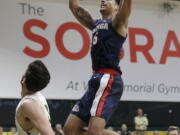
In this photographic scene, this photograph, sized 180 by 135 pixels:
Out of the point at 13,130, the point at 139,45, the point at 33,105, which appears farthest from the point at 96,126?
the point at 139,45

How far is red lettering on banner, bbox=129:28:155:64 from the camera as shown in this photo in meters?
13.1

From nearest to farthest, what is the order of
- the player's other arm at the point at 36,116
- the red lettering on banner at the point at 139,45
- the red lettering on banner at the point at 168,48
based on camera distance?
the player's other arm at the point at 36,116 → the red lettering on banner at the point at 139,45 → the red lettering on banner at the point at 168,48

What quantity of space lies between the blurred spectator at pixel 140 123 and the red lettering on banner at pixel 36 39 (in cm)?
371

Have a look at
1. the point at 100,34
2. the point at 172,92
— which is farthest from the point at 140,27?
the point at 100,34

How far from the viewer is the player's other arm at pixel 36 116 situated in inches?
127

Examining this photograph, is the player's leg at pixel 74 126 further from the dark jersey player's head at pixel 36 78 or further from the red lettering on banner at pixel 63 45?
the red lettering on banner at pixel 63 45

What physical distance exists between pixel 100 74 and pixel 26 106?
1661 mm

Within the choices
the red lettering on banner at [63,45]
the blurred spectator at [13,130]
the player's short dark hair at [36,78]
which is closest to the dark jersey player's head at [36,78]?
the player's short dark hair at [36,78]

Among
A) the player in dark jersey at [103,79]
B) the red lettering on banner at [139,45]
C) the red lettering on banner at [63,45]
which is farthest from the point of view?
the red lettering on banner at [139,45]

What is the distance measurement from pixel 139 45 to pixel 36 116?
395 inches

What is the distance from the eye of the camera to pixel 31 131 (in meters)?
3.36

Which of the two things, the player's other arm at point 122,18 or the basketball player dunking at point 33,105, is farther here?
the player's other arm at point 122,18

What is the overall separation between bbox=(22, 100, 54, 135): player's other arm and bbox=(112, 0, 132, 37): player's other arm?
1.64 metres

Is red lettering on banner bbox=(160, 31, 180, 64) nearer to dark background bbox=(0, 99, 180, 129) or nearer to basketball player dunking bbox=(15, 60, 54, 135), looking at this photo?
dark background bbox=(0, 99, 180, 129)
